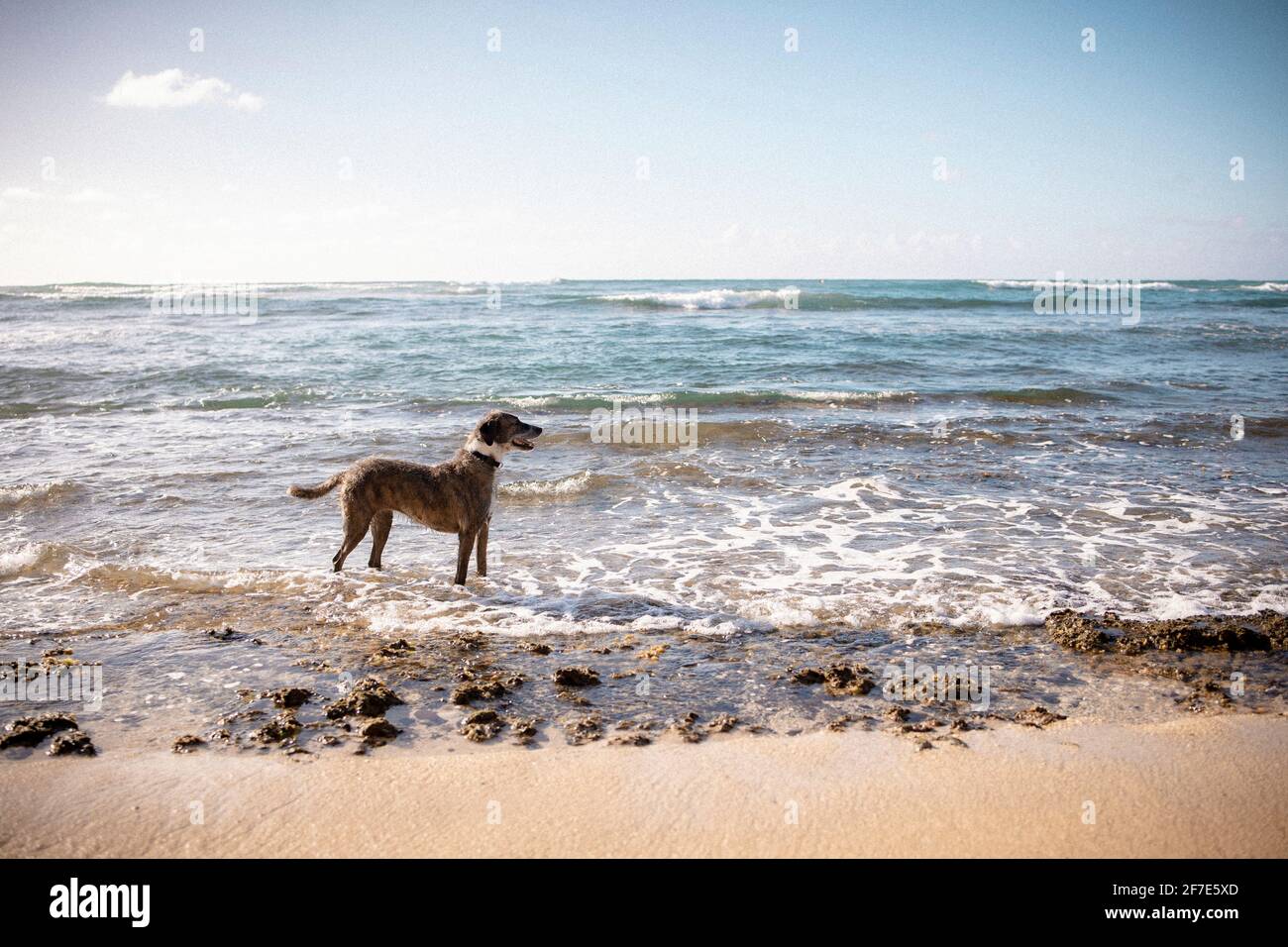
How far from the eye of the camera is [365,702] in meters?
4.48

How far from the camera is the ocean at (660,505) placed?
587 centimetres

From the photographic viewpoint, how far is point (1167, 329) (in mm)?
29156

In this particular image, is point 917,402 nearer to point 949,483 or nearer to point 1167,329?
point 949,483

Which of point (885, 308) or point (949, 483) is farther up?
point (885, 308)

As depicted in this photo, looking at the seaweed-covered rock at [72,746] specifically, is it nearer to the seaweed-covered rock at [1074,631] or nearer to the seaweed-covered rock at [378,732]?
the seaweed-covered rock at [378,732]

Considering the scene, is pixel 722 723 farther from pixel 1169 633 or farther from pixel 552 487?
pixel 552 487

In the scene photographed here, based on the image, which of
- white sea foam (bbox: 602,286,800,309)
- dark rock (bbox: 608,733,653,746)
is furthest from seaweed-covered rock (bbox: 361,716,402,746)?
white sea foam (bbox: 602,286,800,309)

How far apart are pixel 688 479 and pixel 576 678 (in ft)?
19.2

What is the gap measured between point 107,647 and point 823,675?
4.80m

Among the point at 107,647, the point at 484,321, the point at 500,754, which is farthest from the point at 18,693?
the point at 484,321

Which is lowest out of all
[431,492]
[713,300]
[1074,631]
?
[1074,631]

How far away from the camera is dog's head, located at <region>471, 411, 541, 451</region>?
706 centimetres

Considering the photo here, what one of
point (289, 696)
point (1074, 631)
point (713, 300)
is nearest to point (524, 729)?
point (289, 696)

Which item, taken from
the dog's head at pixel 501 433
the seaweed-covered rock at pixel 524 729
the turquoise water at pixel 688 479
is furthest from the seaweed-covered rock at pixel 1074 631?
the dog's head at pixel 501 433
